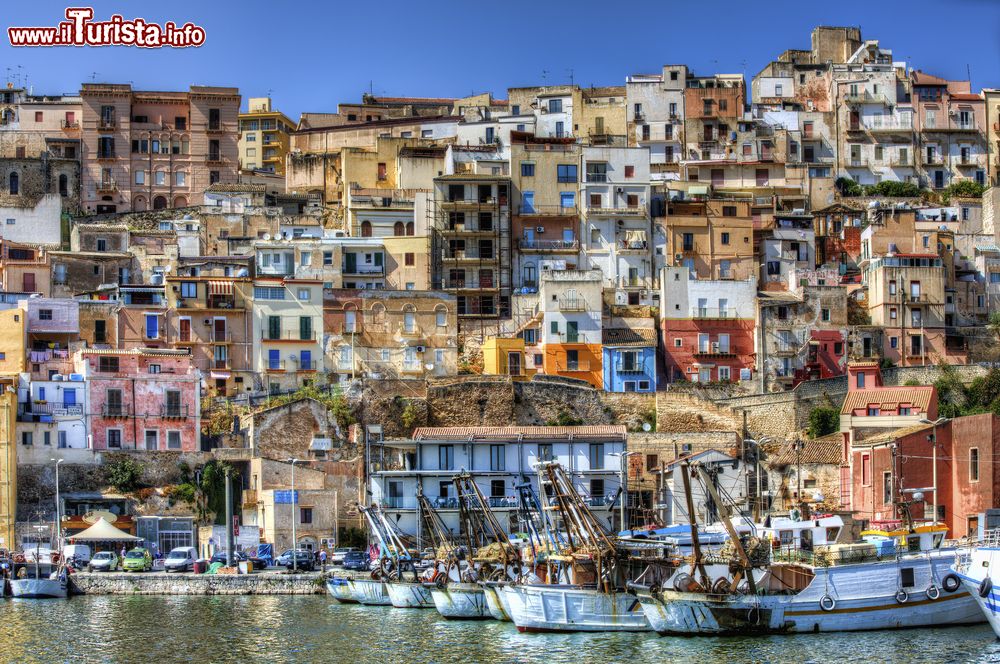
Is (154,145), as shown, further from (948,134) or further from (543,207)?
(948,134)

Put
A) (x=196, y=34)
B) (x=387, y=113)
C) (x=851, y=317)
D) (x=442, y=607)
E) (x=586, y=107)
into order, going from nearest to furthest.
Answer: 1. (x=442, y=607)
2. (x=196, y=34)
3. (x=851, y=317)
4. (x=586, y=107)
5. (x=387, y=113)

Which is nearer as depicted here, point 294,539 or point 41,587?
point 41,587

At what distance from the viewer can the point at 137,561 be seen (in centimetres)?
6756

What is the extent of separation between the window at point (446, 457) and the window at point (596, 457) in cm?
616

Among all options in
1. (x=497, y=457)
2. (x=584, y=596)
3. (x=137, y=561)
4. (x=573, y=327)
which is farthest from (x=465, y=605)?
(x=573, y=327)

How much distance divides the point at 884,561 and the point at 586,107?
59.8 metres

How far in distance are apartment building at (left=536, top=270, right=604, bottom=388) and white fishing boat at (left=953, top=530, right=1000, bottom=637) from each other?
118 ft

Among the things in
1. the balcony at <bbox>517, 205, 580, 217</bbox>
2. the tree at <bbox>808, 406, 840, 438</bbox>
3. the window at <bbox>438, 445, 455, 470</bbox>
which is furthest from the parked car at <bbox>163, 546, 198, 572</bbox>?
the balcony at <bbox>517, 205, 580, 217</bbox>

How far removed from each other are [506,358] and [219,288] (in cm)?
1514

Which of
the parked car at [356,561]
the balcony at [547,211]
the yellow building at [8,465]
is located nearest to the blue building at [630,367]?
the balcony at [547,211]

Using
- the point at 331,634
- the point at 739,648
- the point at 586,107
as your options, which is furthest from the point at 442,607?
the point at 586,107

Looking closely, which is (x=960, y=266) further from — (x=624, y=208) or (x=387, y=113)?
(x=387, y=113)

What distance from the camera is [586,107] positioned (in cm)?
10706

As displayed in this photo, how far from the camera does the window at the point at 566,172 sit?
94.2 metres
